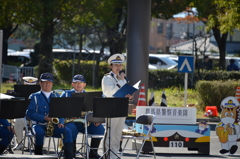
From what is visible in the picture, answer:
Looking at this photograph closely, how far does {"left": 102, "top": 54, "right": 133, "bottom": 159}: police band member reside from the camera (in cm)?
943

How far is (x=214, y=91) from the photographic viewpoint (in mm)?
18250

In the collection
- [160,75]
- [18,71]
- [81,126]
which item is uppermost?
[160,75]

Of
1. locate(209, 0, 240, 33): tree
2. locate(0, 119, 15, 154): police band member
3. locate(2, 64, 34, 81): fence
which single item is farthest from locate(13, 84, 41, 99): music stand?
locate(2, 64, 34, 81): fence

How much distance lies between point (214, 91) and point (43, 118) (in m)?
10.2

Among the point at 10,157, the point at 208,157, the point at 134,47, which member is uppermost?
the point at 134,47

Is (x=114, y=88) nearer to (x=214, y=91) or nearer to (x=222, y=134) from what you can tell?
(x=222, y=134)

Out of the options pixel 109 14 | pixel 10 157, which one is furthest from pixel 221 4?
pixel 10 157

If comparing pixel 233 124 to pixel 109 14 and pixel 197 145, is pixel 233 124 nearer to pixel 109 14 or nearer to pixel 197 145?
pixel 197 145

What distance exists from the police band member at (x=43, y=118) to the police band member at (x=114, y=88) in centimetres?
73

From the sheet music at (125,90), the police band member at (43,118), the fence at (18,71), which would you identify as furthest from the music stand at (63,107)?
the fence at (18,71)

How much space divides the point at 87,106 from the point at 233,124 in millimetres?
3507

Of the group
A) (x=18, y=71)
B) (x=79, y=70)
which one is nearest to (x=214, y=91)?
(x=79, y=70)

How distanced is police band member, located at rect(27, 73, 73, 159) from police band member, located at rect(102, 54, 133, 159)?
0.73 meters

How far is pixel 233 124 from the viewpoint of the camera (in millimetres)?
11484
